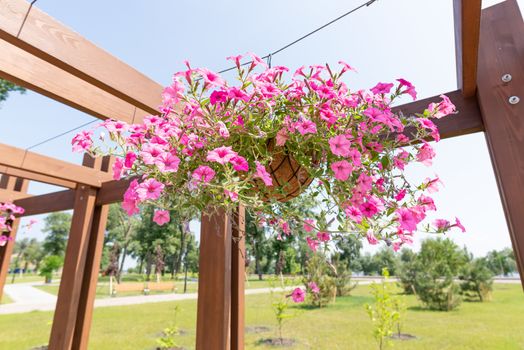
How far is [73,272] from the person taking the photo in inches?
91.9

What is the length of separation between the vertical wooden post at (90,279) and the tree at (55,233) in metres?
22.5

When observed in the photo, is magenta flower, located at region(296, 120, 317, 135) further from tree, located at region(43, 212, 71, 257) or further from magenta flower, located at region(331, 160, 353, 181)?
tree, located at region(43, 212, 71, 257)

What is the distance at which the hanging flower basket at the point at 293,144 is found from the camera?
2.51ft

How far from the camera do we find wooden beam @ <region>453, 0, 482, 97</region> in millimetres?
789

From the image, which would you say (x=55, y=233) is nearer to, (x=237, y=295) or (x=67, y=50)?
(x=237, y=295)

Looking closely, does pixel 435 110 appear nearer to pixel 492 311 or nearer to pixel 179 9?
pixel 179 9

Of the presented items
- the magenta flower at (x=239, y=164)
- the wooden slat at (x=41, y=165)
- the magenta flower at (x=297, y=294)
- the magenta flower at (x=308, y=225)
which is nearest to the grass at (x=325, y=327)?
the wooden slat at (x=41, y=165)

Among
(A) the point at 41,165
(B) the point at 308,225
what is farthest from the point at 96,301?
(B) the point at 308,225

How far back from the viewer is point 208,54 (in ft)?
6.19

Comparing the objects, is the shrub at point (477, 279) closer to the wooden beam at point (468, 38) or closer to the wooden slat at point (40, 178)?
the wooden beam at point (468, 38)

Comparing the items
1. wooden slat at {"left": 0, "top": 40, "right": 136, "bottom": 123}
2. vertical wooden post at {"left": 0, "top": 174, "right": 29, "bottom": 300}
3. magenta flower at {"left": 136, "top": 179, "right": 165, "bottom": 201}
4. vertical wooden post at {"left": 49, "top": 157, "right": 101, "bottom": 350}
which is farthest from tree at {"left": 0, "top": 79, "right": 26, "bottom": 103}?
magenta flower at {"left": 136, "top": 179, "right": 165, "bottom": 201}

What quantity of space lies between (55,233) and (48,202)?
2262cm

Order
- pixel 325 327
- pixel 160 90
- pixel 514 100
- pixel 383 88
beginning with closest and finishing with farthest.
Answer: pixel 383 88 → pixel 514 100 → pixel 160 90 → pixel 325 327

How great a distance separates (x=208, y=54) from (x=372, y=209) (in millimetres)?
1558
